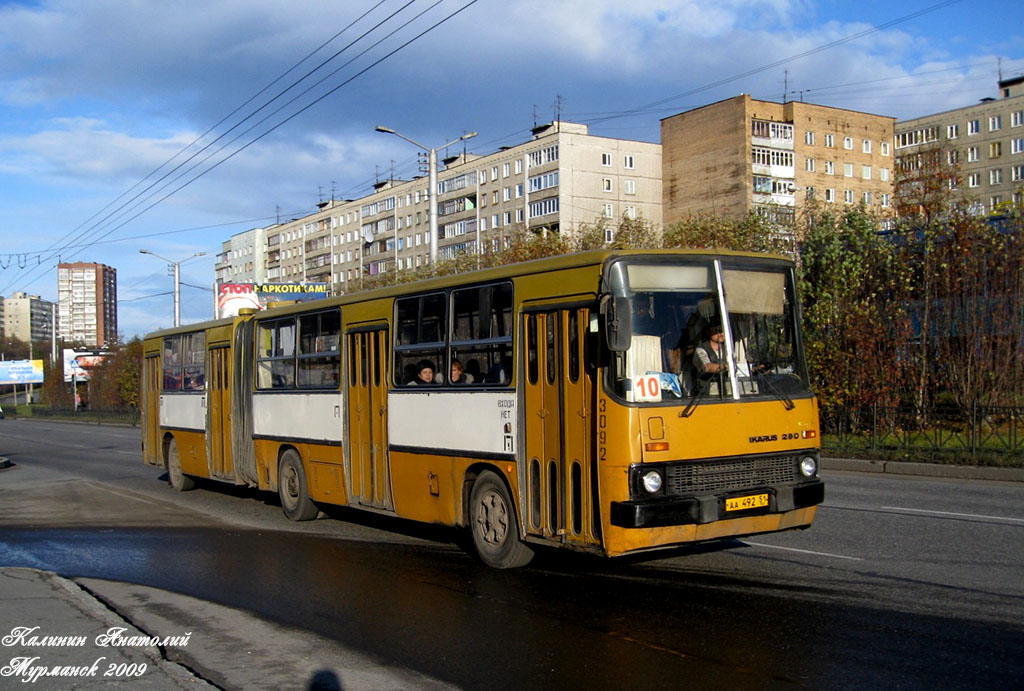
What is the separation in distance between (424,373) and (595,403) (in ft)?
10.4

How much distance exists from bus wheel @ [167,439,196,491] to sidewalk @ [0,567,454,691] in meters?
10.7

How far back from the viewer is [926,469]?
19844 millimetres

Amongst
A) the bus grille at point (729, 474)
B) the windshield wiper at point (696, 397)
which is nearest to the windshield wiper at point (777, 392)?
the bus grille at point (729, 474)

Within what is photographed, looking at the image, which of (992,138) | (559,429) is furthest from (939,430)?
(992,138)

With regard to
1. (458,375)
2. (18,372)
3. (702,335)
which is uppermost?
(18,372)

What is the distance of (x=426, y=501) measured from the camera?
1115cm

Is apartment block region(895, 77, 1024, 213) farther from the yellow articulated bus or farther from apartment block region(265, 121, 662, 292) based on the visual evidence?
the yellow articulated bus

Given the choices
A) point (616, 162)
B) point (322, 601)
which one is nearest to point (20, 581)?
point (322, 601)

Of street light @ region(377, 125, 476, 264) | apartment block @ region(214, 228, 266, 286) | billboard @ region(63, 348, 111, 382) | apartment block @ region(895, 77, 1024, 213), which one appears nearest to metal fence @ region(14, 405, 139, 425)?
billboard @ region(63, 348, 111, 382)

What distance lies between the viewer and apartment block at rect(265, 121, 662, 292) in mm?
84562

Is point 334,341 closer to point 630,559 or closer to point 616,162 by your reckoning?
point 630,559

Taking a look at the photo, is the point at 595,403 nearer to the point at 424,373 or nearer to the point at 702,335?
the point at 702,335

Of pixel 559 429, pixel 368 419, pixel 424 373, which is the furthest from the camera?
pixel 368 419

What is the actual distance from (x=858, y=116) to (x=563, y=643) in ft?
279
